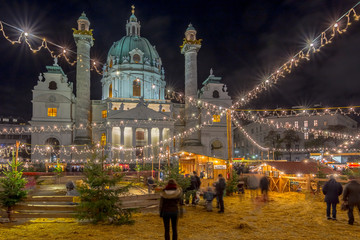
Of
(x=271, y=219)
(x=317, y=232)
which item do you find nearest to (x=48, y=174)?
(x=271, y=219)

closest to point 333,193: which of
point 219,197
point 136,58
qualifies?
point 219,197

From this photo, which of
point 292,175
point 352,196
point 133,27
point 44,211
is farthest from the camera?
point 133,27

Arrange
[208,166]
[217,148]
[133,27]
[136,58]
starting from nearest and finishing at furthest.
Result: [208,166], [217,148], [136,58], [133,27]

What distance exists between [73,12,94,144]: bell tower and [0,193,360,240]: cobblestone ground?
1642 inches

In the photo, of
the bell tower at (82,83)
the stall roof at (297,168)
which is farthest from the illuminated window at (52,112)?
the stall roof at (297,168)

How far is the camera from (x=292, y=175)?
864 inches

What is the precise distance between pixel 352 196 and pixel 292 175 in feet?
39.3

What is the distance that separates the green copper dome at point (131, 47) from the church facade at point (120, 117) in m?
5.51

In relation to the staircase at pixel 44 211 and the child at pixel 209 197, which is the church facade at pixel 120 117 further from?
the staircase at pixel 44 211

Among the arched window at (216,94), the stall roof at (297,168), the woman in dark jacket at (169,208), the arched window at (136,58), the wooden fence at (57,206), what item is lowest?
the wooden fence at (57,206)

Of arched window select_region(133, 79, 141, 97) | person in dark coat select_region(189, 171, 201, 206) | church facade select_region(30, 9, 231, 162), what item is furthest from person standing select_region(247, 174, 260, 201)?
arched window select_region(133, 79, 141, 97)

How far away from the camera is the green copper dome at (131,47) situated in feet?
236

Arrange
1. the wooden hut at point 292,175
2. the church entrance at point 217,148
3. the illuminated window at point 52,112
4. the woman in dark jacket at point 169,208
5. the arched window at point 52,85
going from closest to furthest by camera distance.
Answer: the woman in dark jacket at point 169,208, the wooden hut at point 292,175, the illuminated window at point 52,112, the arched window at point 52,85, the church entrance at point 217,148

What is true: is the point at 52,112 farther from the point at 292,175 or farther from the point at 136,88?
the point at 292,175
